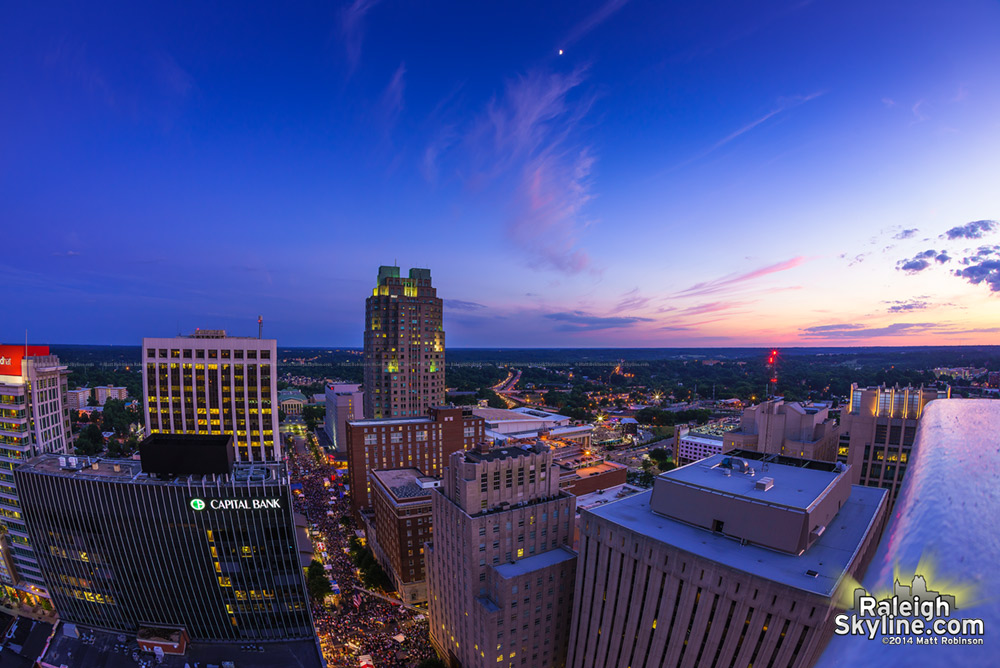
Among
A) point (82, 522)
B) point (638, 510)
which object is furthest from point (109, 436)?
point (638, 510)

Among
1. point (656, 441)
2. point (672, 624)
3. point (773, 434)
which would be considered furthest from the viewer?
point (656, 441)

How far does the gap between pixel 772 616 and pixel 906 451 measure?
64192 millimetres

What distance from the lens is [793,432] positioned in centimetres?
9906

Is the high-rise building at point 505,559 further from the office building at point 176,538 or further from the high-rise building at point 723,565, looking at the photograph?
the office building at point 176,538

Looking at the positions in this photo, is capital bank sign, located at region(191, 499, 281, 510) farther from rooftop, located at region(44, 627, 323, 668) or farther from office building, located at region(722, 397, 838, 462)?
office building, located at region(722, 397, 838, 462)

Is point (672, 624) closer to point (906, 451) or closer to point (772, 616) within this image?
point (772, 616)

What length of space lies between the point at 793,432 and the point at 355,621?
96242 mm

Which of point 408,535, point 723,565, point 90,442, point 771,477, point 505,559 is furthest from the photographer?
point 90,442

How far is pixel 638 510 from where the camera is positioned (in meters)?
52.8

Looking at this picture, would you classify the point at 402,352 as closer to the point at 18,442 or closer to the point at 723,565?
the point at 18,442

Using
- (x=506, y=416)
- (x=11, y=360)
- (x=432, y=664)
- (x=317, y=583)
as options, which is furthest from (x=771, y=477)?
(x=506, y=416)

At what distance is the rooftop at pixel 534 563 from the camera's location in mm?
56125

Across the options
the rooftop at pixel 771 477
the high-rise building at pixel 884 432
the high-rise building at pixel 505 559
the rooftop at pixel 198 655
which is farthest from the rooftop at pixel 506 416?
the rooftop at pixel 771 477
